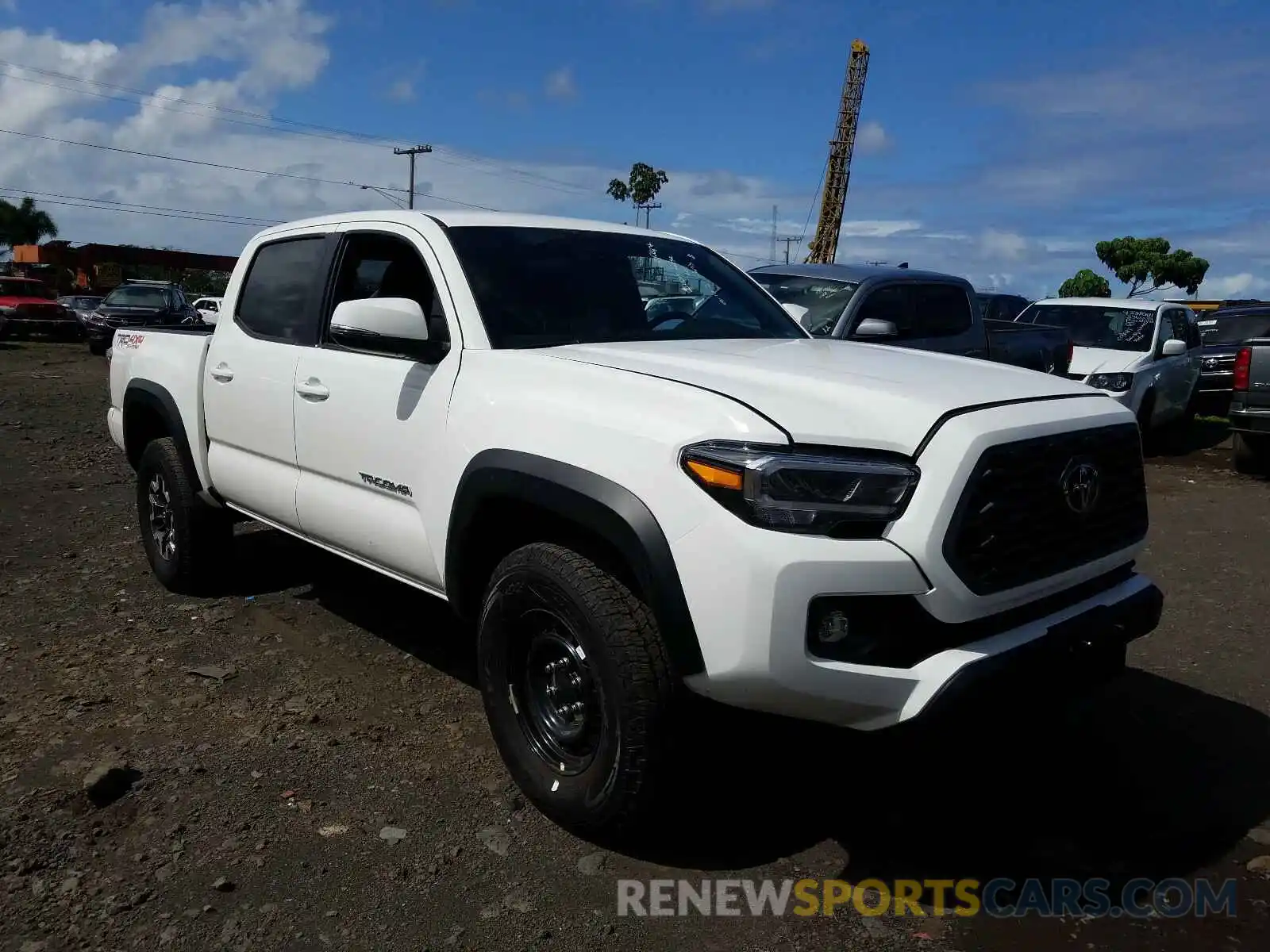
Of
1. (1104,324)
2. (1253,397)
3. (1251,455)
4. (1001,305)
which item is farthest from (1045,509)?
(1001,305)

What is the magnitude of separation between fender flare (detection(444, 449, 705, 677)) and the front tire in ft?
0.38

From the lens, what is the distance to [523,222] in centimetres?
409

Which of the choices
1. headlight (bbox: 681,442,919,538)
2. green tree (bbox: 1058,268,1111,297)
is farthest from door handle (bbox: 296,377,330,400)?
green tree (bbox: 1058,268,1111,297)

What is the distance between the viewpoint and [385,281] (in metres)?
4.20

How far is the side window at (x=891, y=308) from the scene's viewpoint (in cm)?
783

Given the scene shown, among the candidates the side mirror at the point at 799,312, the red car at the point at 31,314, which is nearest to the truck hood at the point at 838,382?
the side mirror at the point at 799,312

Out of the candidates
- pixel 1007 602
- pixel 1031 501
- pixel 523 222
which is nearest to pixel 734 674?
pixel 1007 602

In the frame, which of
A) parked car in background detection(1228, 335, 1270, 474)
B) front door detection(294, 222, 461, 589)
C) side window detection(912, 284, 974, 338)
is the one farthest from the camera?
parked car in background detection(1228, 335, 1270, 474)

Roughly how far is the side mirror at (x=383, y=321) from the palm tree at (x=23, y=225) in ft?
243

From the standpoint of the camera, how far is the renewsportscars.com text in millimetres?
2816

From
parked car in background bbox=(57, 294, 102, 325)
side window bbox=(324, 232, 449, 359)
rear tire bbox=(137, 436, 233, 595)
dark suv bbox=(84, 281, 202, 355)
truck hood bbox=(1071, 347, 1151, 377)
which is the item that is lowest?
parked car in background bbox=(57, 294, 102, 325)

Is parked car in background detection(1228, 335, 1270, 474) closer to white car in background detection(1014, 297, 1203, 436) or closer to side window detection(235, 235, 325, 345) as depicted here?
white car in background detection(1014, 297, 1203, 436)

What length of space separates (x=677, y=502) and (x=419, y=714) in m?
1.90

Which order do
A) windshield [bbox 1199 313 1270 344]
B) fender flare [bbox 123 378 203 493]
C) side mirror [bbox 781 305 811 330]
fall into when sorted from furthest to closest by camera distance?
windshield [bbox 1199 313 1270 344] → side mirror [bbox 781 305 811 330] → fender flare [bbox 123 378 203 493]
